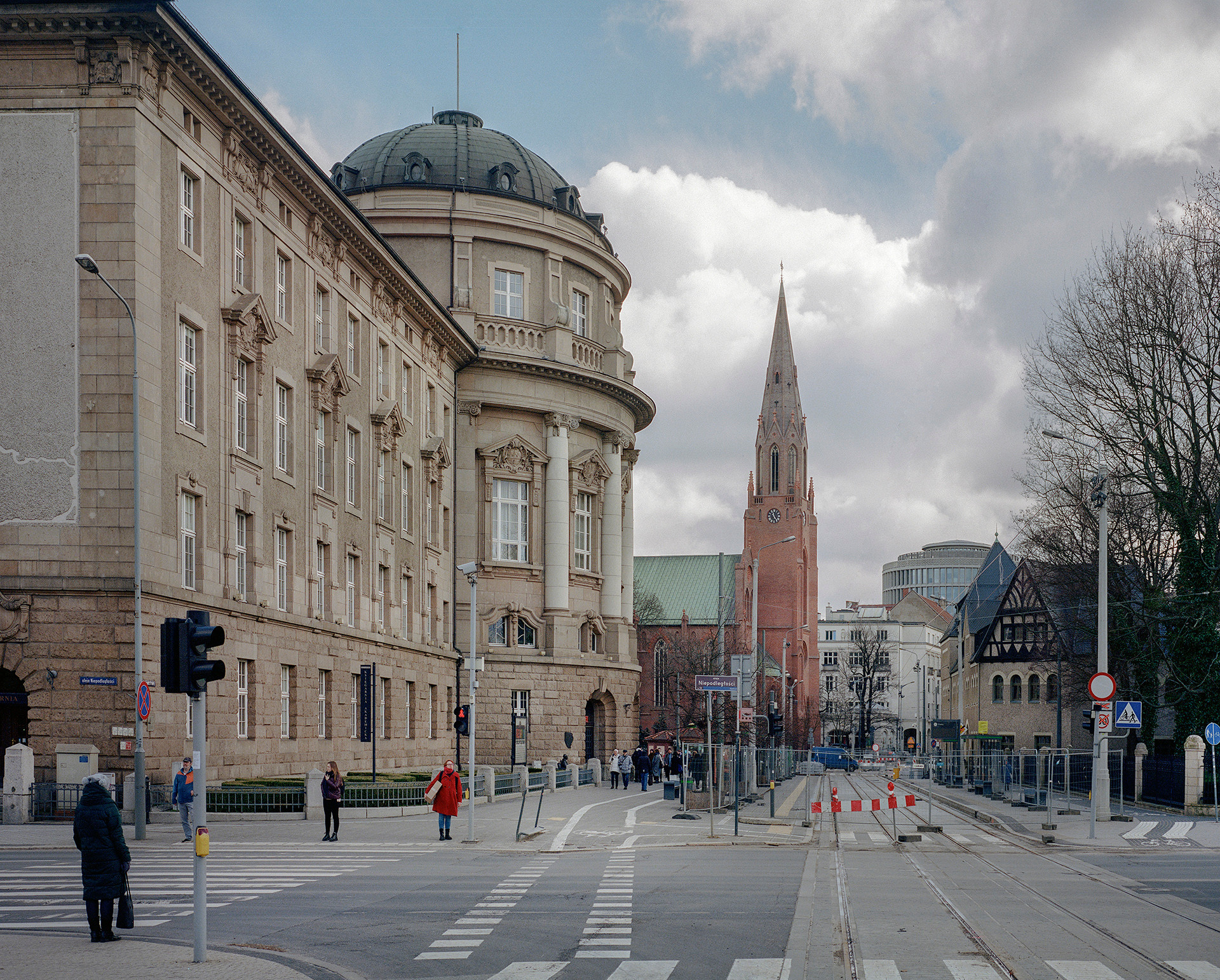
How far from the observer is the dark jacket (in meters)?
13.1

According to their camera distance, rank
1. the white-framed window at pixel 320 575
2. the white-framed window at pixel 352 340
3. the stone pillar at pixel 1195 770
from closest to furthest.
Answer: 1. the stone pillar at pixel 1195 770
2. the white-framed window at pixel 320 575
3. the white-framed window at pixel 352 340

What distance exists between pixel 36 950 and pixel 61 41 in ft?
78.0

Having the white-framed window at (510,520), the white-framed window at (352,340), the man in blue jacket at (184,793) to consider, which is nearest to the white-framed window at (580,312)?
the white-framed window at (510,520)

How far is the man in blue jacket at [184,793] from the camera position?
87.6 ft

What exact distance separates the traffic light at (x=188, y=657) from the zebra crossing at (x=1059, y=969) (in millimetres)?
6093

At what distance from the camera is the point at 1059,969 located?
1172 cm

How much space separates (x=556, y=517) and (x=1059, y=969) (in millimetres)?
51945

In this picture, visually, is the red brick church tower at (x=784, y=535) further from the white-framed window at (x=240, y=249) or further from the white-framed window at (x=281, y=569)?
the white-framed window at (x=240, y=249)

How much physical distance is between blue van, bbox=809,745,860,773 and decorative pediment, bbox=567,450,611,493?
41.8 meters

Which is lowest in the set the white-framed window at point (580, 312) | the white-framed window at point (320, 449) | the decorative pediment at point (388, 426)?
the white-framed window at point (320, 449)

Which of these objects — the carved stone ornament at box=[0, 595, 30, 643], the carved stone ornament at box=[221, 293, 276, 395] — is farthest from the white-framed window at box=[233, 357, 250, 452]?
the carved stone ornament at box=[0, 595, 30, 643]

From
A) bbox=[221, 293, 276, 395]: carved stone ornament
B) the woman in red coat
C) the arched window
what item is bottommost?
the arched window

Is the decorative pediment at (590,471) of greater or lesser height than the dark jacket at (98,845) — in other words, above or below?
above

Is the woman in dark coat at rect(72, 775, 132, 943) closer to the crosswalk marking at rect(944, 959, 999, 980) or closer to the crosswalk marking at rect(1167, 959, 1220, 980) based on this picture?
the crosswalk marking at rect(944, 959, 999, 980)
